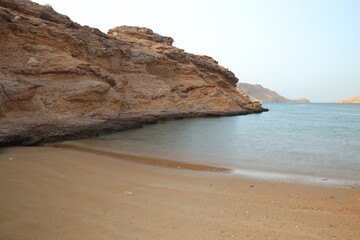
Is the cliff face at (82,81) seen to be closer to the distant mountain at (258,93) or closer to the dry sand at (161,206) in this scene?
the dry sand at (161,206)

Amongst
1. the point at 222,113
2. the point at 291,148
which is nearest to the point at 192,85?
the point at 222,113

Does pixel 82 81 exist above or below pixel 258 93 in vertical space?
below

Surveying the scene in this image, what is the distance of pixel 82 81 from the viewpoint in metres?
17.6

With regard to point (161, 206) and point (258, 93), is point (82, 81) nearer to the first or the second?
point (161, 206)

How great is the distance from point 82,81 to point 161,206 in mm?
15230

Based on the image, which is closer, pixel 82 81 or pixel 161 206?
pixel 161 206

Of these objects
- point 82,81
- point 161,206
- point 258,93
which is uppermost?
point 258,93

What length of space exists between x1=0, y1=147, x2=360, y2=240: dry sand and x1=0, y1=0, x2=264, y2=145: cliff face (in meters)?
5.81

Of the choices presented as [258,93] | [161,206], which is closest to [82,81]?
[161,206]

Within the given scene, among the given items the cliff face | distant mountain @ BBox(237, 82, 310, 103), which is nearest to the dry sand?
the cliff face

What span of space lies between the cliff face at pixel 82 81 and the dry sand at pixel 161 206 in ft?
19.1

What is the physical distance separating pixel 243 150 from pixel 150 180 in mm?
6339

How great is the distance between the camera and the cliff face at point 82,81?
12.3 meters

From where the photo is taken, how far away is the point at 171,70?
31.2 meters
